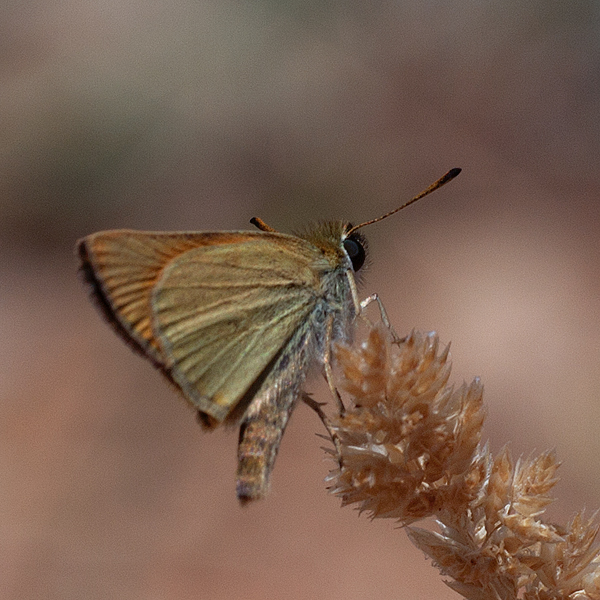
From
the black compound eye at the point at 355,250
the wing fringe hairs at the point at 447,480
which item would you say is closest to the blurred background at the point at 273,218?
the black compound eye at the point at 355,250

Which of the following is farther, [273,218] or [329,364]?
[273,218]

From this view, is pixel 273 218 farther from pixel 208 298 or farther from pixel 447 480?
pixel 447 480

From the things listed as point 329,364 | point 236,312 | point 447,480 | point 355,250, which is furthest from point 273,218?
point 447,480

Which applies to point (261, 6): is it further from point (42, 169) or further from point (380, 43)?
point (42, 169)

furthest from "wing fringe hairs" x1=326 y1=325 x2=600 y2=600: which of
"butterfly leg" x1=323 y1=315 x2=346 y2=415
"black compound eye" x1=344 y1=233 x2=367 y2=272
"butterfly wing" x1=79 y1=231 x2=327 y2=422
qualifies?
"black compound eye" x1=344 y1=233 x2=367 y2=272

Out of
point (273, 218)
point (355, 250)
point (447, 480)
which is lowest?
point (447, 480)
